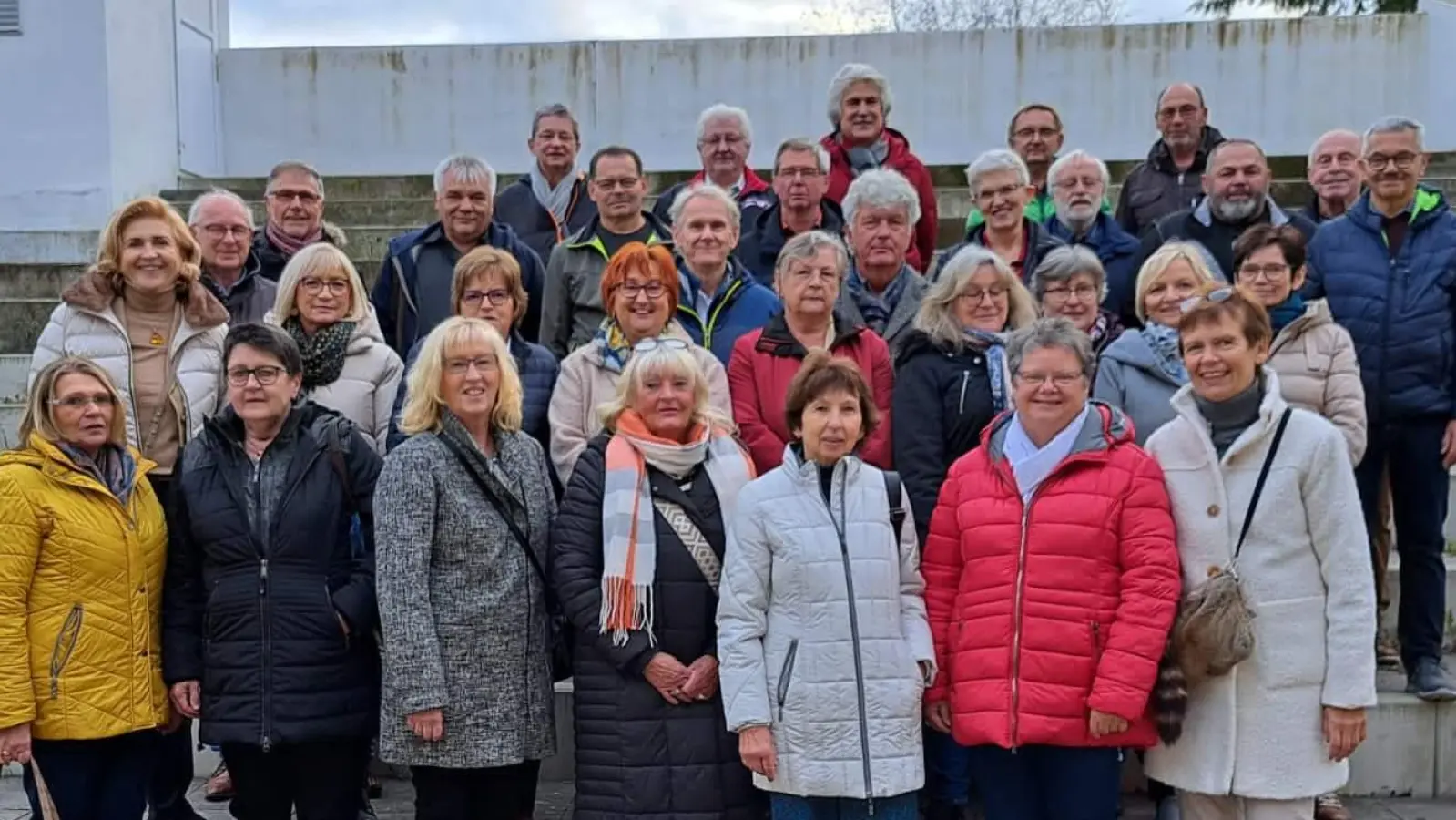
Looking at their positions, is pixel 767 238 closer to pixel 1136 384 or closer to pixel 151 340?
pixel 1136 384

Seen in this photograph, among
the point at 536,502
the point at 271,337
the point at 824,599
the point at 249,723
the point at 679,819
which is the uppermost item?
the point at 271,337

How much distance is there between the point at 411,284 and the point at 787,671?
2.58 metres

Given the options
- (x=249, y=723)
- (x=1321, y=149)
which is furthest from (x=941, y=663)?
(x=1321, y=149)

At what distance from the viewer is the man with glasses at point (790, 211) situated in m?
5.19

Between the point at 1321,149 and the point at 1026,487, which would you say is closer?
the point at 1026,487

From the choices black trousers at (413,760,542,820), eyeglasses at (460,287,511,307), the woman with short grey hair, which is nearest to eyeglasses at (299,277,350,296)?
eyeglasses at (460,287,511,307)

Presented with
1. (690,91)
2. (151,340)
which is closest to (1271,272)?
(151,340)

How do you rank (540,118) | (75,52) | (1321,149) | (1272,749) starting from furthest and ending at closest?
1. (75,52)
2. (540,118)
3. (1321,149)
4. (1272,749)

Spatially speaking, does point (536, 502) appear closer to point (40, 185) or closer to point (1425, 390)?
point (1425, 390)

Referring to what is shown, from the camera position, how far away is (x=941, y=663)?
135 inches

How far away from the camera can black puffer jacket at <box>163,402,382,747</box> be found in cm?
348

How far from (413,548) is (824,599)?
111cm

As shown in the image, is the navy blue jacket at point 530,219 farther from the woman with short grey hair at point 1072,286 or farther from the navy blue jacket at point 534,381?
the woman with short grey hair at point 1072,286

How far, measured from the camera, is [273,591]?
11.5 feet
